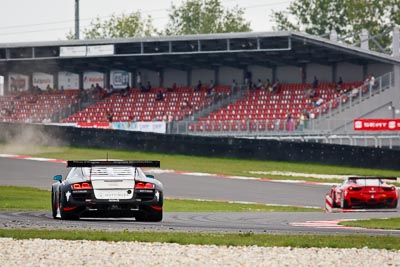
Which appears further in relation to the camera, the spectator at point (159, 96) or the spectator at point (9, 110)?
the spectator at point (9, 110)

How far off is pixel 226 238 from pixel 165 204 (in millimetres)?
13707

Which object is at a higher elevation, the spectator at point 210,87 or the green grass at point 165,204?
the spectator at point 210,87

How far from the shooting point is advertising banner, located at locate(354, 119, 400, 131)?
163ft

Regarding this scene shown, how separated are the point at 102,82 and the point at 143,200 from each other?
50.7 metres

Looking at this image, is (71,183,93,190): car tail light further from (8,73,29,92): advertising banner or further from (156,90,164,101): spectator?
(8,73,29,92): advertising banner

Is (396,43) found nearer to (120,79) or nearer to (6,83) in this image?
(120,79)

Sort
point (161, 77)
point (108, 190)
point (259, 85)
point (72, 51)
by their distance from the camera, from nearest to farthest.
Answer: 1. point (108, 190)
2. point (259, 85)
3. point (72, 51)
4. point (161, 77)

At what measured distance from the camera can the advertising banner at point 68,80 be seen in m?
70.1

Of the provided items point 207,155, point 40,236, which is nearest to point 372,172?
point 207,155

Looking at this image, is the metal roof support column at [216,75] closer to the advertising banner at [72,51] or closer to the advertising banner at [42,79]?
the advertising banner at [72,51]

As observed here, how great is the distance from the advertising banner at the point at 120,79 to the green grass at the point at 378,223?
4626cm

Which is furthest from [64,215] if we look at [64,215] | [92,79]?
[92,79]

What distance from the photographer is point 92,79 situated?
69.5 metres

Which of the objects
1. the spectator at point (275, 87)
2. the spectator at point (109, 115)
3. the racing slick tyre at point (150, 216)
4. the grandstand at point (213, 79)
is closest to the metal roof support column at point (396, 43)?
the grandstand at point (213, 79)
